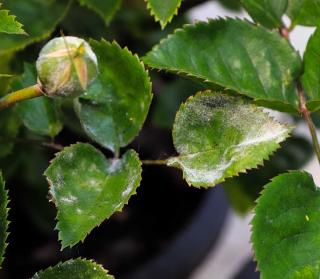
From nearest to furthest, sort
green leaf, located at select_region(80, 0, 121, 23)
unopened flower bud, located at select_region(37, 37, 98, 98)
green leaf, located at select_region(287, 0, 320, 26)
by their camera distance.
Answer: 1. unopened flower bud, located at select_region(37, 37, 98, 98)
2. green leaf, located at select_region(287, 0, 320, 26)
3. green leaf, located at select_region(80, 0, 121, 23)

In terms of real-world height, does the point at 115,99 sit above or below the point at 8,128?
above

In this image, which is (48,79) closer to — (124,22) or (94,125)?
(94,125)

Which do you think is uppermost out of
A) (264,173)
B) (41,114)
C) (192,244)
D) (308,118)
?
(308,118)

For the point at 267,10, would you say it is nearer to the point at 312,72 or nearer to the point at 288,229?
the point at 312,72

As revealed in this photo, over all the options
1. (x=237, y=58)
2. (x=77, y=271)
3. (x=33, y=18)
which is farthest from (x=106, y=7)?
(x=77, y=271)

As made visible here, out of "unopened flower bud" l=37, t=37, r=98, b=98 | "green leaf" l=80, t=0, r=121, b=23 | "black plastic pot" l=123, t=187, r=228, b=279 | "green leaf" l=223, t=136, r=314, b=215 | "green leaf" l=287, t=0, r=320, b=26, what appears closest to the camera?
"unopened flower bud" l=37, t=37, r=98, b=98

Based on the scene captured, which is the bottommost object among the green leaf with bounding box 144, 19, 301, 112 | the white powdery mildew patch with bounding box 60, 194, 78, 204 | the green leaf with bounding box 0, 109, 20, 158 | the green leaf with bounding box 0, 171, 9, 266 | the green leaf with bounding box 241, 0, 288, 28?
the green leaf with bounding box 0, 109, 20, 158

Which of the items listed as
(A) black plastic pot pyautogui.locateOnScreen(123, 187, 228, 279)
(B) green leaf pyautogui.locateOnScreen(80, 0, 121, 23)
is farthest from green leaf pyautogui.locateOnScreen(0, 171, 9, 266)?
(A) black plastic pot pyautogui.locateOnScreen(123, 187, 228, 279)

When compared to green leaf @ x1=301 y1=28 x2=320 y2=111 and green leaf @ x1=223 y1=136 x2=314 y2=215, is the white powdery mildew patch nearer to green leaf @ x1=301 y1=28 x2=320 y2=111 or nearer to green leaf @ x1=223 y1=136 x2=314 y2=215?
green leaf @ x1=301 y1=28 x2=320 y2=111
